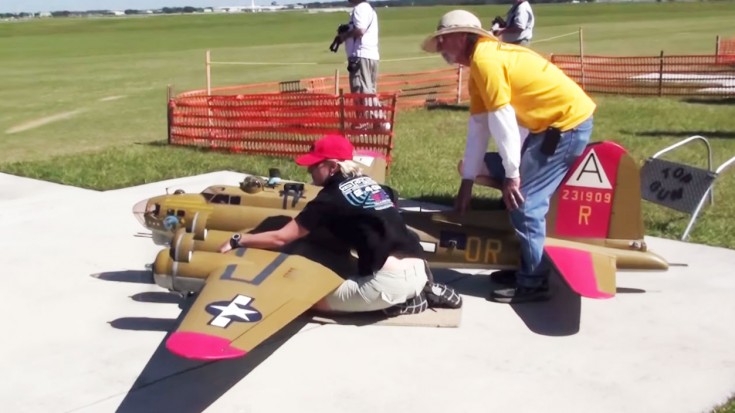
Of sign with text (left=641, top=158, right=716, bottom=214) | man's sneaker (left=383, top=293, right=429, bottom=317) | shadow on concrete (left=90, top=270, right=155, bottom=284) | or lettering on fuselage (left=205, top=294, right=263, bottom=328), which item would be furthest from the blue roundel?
sign with text (left=641, top=158, right=716, bottom=214)

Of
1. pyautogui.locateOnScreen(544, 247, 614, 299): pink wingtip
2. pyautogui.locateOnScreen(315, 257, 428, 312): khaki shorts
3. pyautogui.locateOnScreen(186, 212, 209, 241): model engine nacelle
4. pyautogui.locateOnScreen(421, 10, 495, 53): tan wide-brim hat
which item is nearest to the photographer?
pyautogui.locateOnScreen(544, 247, 614, 299): pink wingtip

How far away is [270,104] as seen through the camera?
42.3ft

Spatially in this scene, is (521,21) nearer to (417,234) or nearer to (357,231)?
(417,234)

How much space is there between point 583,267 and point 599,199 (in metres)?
0.62

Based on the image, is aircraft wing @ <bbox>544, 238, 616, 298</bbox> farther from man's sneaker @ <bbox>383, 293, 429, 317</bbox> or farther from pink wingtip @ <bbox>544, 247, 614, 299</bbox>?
man's sneaker @ <bbox>383, 293, 429, 317</bbox>

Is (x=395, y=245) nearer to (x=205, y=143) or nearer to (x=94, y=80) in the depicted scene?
(x=205, y=143)

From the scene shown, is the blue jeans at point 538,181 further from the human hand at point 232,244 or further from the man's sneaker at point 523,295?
the human hand at point 232,244

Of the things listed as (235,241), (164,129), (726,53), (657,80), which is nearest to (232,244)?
(235,241)

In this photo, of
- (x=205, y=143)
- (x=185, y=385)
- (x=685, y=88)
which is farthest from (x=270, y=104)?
(x=685, y=88)

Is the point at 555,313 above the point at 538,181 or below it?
below

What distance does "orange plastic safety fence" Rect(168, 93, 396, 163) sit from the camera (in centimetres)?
1158

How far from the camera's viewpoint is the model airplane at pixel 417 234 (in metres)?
5.48

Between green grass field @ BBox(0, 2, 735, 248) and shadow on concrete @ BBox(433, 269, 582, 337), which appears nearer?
shadow on concrete @ BBox(433, 269, 582, 337)

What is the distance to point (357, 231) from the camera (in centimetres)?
561
